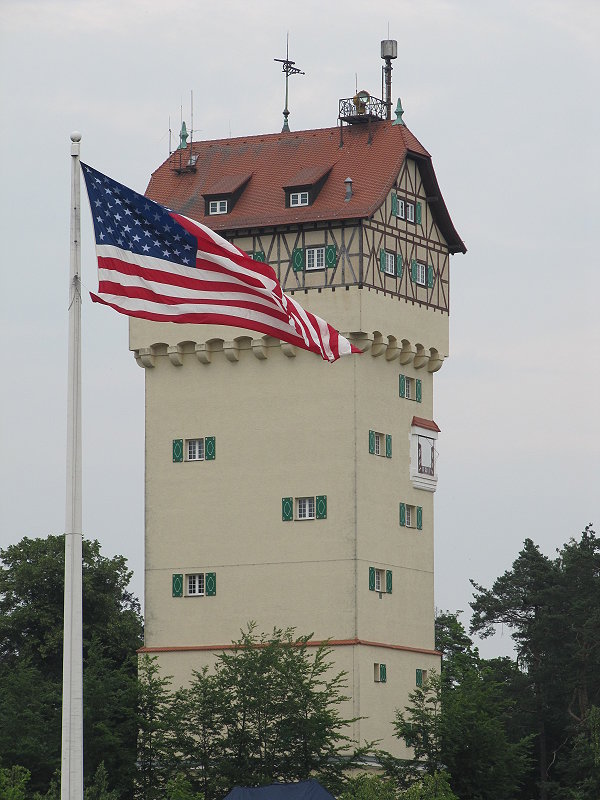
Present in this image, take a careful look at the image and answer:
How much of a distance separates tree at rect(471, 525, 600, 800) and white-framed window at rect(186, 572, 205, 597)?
58.3ft

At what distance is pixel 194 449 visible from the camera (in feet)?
220

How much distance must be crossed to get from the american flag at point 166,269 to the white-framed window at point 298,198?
3536 cm

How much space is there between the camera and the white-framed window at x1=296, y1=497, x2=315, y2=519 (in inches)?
2547

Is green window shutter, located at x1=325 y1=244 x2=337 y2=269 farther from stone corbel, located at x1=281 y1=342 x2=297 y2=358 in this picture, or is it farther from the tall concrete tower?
stone corbel, located at x1=281 y1=342 x2=297 y2=358

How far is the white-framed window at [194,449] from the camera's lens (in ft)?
Result: 219

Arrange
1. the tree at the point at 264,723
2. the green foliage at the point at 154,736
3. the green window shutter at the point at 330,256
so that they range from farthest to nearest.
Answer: the green window shutter at the point at 330,256 < the green foliage at the point at 154,736 < the tree at the point at 264,723

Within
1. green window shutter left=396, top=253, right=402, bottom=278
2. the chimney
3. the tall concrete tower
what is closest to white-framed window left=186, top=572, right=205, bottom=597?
the tall concrete tower

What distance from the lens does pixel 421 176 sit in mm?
69500

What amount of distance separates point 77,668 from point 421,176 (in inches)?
1680

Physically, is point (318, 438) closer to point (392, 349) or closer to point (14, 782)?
point (392, 349)

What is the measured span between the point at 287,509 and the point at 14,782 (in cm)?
1231

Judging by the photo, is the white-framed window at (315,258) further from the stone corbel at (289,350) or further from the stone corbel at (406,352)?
the stone corbel at (406,352)

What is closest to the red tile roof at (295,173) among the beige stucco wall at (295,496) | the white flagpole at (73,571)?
the beige stucco wall at (295,496)

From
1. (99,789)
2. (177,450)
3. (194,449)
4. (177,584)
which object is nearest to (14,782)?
(99,789)
